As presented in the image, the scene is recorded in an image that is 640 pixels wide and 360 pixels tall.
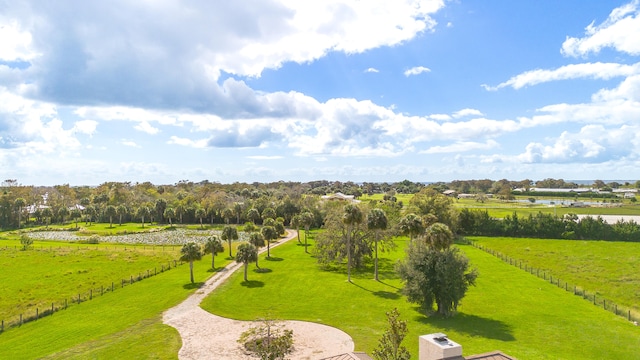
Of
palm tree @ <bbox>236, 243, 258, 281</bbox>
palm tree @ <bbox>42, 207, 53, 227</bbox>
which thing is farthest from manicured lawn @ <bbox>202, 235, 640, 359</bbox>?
palm tree @ <bbox>42, 207, 53, 227</bbox>

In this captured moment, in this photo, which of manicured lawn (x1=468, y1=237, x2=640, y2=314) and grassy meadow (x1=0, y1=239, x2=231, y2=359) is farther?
manicured lawn (x1=468, y1=237, x2=640, y2=314)

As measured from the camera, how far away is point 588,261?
5938 cm

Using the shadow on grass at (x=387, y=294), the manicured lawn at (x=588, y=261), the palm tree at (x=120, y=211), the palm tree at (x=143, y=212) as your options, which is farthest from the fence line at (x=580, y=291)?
the palm tree at (x=120, y=211)

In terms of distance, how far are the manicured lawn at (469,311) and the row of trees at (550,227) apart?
37837mm

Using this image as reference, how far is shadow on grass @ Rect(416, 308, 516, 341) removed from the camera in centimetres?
2766

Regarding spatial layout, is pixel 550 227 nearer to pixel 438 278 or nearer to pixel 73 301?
pixel 438 278

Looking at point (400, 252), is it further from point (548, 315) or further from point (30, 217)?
point (30, 217)

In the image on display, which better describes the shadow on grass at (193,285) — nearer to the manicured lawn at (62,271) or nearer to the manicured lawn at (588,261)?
the manicured lawn at (62,271)

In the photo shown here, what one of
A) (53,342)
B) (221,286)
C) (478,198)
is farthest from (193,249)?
(478,198)

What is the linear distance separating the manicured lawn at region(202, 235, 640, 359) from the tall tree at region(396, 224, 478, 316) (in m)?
1.61

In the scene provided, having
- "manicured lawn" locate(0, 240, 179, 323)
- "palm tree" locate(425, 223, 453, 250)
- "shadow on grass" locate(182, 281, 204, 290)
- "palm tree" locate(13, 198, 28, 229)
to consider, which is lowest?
"shadow on grass" locate(182, 281, 204, 290)

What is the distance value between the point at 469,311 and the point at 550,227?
2394 inches

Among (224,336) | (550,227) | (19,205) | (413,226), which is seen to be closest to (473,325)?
(413,226)

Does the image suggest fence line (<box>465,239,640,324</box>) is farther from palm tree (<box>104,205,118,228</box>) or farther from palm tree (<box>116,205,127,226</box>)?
palm tree (<box>104,205,118,228</box>)
